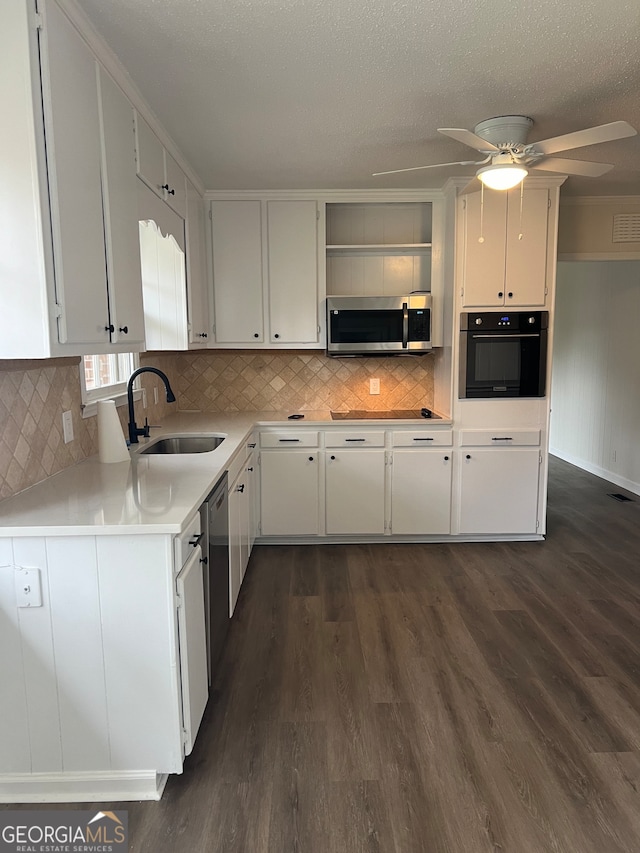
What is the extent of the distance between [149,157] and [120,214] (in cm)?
58

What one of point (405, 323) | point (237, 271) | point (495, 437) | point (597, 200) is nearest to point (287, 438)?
point (405, 323)

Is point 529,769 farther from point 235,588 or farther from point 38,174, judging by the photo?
point 38,174

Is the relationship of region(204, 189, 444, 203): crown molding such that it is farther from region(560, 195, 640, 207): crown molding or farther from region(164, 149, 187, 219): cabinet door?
region(560, 195, 640, 207): crown molding

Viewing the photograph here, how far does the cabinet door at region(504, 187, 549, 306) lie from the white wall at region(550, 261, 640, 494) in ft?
5.11

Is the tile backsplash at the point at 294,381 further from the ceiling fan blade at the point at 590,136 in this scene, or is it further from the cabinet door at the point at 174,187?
the ceiling fan blade at the point at 590,136

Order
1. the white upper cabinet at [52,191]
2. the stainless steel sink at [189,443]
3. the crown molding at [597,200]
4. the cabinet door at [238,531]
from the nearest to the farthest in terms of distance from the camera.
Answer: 1. the white upper cabinet at [52,191]
2. the cabinet door at [238,531]
3. the stainless steel sink at [189,443]
4. the crown molding at [597,200]

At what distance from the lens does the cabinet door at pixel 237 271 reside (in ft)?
12.6

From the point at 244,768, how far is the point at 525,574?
7.15ft

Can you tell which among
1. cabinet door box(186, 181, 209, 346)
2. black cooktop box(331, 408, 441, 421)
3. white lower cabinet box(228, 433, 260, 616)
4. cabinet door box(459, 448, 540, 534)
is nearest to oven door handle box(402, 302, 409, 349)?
black cooktop box(331, 408, 441, 421)

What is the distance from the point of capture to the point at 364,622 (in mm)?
2797

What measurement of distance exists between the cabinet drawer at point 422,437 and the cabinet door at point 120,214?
6.50ft

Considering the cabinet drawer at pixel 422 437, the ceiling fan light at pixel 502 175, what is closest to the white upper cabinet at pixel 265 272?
the cabinet drawer at pixel 422 437

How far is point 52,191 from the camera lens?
1.57 metres

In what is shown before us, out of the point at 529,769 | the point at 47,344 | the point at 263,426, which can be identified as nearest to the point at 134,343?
the point at 47,344
